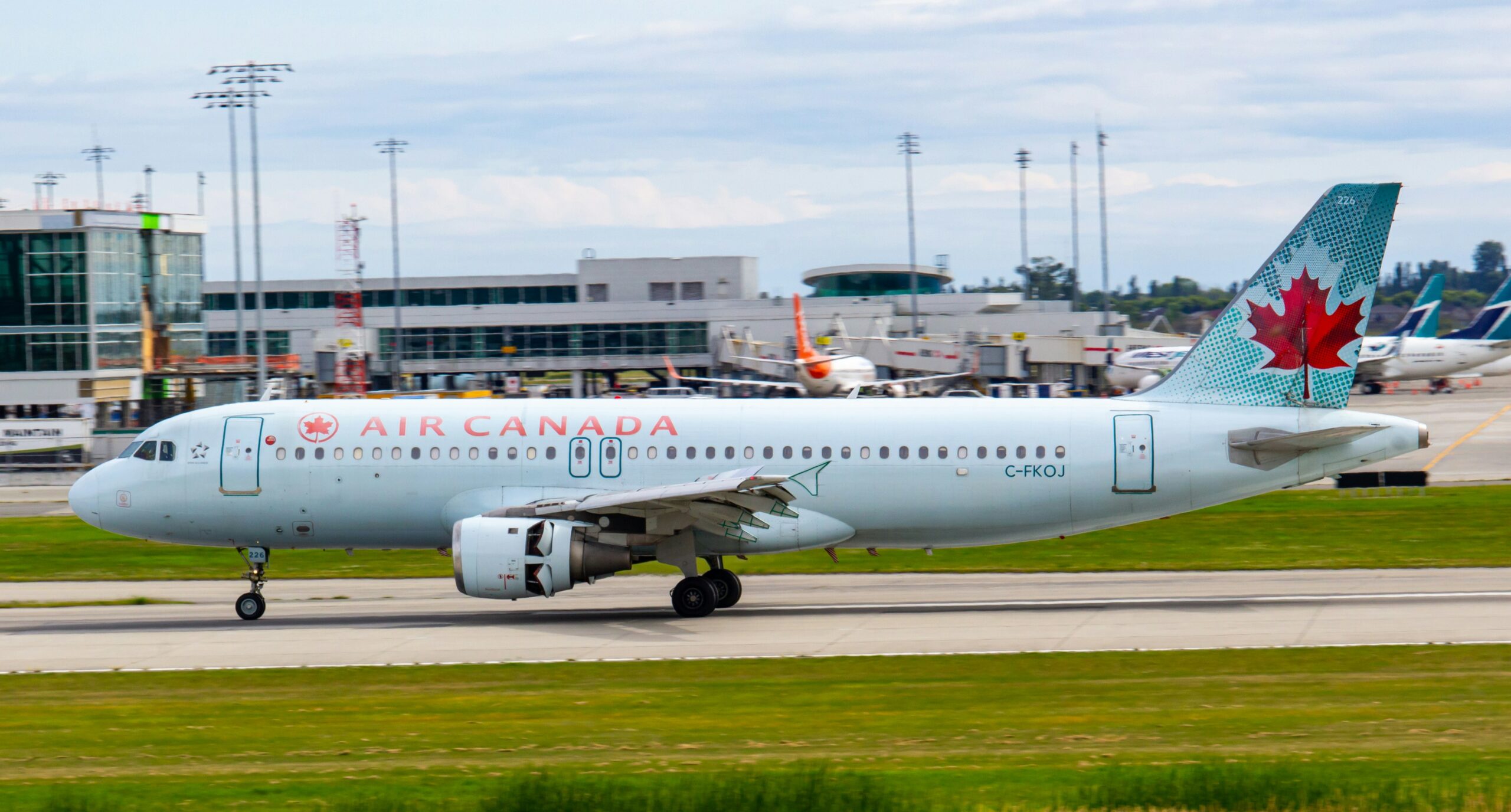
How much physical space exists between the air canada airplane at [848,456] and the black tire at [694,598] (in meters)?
0.03

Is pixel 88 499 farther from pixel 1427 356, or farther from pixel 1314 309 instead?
pixel 1427 356

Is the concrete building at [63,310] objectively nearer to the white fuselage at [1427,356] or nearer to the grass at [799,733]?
the grass at [799,733]

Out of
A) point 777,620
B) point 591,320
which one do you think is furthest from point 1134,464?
point 591,320

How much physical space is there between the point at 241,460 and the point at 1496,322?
97.2m

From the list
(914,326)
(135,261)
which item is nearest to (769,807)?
(135,261)

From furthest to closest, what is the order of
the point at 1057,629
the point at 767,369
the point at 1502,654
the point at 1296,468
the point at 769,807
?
the point at 767,369
the point at 1296,468
the point at 1057,629
the point at 1502,654
the point at 769,807

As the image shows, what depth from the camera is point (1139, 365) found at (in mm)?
98375

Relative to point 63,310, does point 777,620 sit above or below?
below

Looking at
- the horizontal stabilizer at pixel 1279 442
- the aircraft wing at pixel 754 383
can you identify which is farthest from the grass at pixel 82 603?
the aircraft wing at pixel 754 383

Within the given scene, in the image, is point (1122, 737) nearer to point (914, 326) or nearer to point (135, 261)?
point (135, 261)

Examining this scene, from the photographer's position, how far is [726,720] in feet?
59.7

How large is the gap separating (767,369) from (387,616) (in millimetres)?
75103

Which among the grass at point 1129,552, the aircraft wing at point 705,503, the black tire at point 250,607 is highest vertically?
the aircraft wing at point 705,503

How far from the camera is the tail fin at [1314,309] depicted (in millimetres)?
27078
